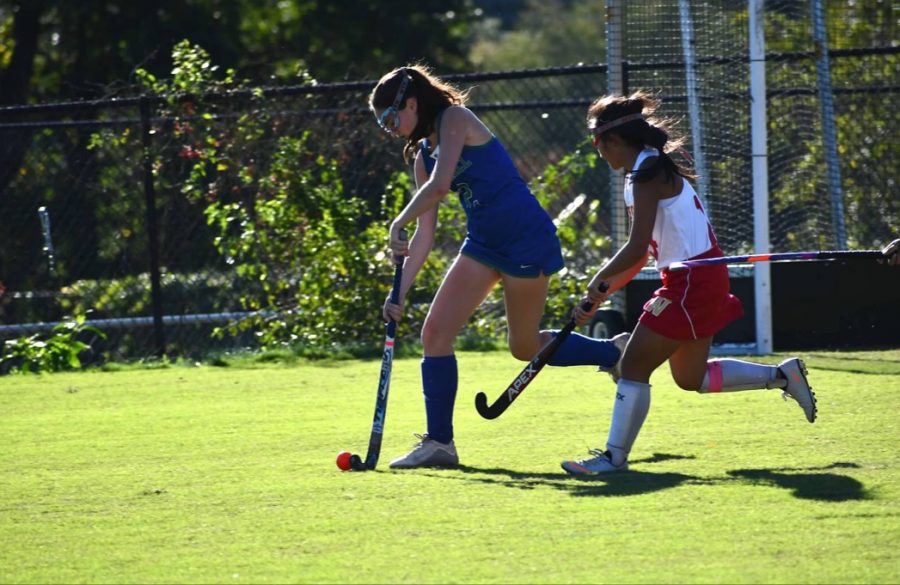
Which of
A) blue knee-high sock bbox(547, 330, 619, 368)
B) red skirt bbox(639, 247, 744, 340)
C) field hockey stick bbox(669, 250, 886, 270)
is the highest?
field hockey stick bbox(669, 250, 886, 270)

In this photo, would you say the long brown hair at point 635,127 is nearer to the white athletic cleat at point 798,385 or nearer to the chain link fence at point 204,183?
the white athletic cleat at point 798,385

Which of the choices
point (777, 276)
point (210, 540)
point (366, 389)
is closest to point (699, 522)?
point (210, 540)

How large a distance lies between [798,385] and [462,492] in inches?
70.0

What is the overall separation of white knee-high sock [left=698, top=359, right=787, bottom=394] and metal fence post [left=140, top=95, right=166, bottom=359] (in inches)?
229

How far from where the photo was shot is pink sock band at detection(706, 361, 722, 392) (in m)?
6.20

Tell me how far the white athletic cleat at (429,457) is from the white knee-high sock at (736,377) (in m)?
1.15

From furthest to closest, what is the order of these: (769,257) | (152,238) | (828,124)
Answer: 1. (152,238)
2. (828,124)
3. (769,257)

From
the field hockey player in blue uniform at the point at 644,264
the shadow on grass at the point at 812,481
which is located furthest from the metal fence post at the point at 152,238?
the shadow on grass at the point at 812,481

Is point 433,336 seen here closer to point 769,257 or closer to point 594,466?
point 594,466

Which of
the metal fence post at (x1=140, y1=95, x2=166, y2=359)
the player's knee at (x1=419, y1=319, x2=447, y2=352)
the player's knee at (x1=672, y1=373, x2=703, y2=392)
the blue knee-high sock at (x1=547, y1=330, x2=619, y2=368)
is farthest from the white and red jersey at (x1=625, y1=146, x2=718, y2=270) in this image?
the metal fence post at (x1=140, y1=95, x2=166, y2=359)

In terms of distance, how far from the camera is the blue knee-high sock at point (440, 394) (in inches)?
236

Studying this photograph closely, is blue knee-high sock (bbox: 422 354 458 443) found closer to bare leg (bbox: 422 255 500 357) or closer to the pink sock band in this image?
bare leg (bbox: 422 255 500 357)

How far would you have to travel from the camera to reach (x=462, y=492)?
5.32 m

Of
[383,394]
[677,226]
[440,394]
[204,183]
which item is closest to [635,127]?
[677,226]
